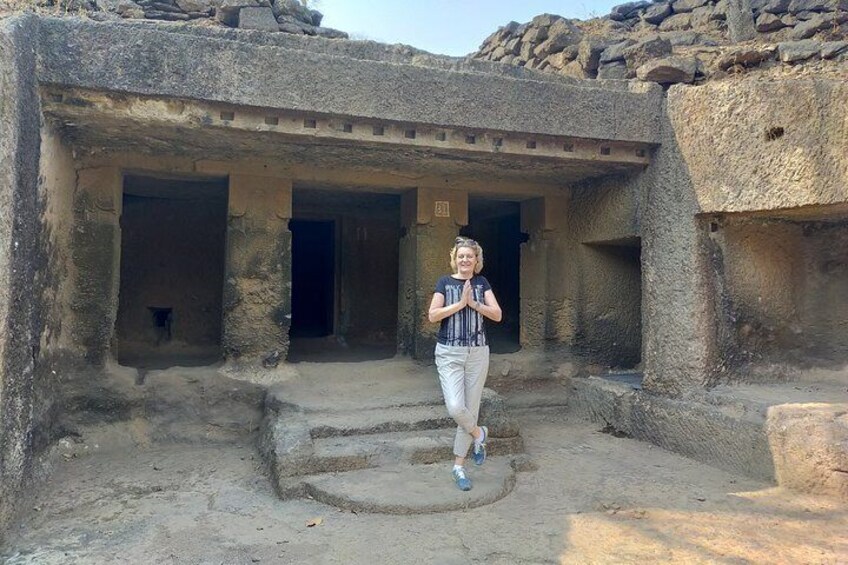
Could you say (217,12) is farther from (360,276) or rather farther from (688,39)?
(688,39)

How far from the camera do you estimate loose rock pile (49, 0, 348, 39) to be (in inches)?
277

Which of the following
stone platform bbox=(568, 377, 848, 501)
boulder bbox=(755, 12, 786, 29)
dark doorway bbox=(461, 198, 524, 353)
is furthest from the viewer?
dark doorway bbox=(461, 198, 524, 353)

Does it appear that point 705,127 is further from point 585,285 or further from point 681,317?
point 585,285

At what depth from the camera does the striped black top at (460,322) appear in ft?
11.6

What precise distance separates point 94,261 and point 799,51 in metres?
6.37

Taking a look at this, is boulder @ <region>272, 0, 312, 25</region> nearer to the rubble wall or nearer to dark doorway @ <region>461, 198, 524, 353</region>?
dark doorway @ <region>461, 198, 524, 353</region>

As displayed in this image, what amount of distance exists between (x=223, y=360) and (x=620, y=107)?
12.0 ft

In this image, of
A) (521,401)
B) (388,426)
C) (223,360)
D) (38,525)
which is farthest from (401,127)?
(38,525)

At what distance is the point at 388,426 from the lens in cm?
428

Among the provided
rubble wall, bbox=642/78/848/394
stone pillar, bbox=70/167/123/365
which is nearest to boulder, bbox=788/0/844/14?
rubble wall, bbox=642/78/848/394

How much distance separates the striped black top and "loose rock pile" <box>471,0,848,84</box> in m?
3.22

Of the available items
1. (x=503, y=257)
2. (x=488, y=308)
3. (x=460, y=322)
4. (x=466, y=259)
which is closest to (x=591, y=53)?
(x=503, y=257)

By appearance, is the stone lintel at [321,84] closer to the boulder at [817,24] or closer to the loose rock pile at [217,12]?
the boulder at [817,24]

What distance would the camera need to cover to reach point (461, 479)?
354 centimetres
